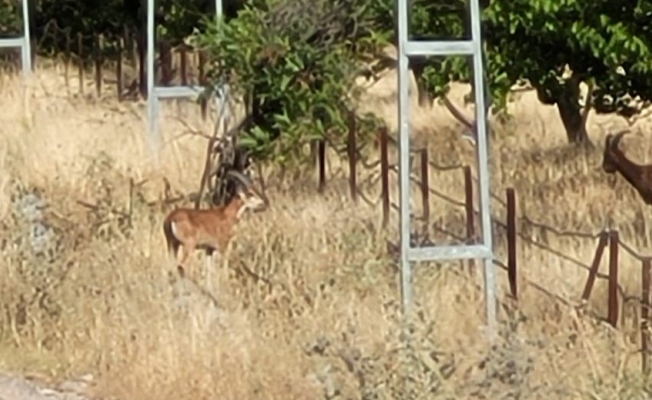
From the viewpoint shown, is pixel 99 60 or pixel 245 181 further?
pixel 99 60

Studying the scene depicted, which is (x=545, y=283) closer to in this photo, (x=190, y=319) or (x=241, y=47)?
(x=190, y=319)

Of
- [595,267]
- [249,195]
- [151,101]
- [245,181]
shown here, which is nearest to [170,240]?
[249,195]

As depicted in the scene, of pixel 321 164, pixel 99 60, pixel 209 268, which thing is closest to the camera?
pixel 209 268

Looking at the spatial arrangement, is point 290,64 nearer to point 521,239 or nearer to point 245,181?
point 245,181

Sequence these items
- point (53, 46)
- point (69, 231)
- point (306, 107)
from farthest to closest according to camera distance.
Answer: point (53, 46) < point (306, 107) < point (69, 231)

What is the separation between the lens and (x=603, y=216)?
1338cm

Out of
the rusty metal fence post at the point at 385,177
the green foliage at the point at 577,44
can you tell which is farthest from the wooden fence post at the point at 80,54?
the rusty metal fence post at the point at 385,177

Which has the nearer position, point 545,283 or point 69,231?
point 545,283

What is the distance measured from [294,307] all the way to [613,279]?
1.91 m

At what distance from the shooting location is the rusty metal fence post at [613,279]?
8.84 m

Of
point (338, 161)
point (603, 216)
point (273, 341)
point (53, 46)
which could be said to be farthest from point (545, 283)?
point (53, 46)

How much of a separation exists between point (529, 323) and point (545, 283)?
3.59 feet

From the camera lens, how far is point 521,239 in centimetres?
1181

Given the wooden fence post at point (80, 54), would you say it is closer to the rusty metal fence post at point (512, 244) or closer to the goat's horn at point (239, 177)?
the goat's horn at point (239, 177)
